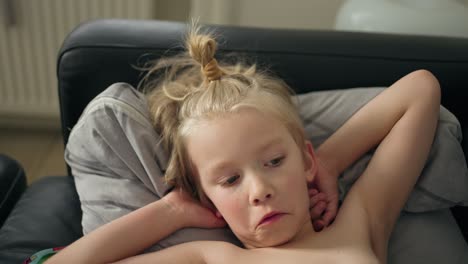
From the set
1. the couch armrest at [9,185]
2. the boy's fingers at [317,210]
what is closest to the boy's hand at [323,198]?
the boy's fingers at [317,210]

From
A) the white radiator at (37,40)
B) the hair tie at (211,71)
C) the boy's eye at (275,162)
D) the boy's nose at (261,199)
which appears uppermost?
the hair tie at (211,71)

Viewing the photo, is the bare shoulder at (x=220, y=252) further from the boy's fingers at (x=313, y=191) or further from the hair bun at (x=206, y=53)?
the hair bun at (x=206, y=53)

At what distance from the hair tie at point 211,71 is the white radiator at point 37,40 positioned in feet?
3.07

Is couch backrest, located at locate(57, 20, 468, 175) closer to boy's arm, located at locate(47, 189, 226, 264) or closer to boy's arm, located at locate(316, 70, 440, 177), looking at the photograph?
boy's arm, located at locate(316, 70, 440, 177)

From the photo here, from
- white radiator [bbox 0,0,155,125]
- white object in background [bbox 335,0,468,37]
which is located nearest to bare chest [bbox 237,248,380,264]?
white object in background [bbox 335,0,468,37]

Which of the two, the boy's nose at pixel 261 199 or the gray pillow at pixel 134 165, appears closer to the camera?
the boy's nose at pixel 261 199

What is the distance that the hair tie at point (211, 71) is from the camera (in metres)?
0.92

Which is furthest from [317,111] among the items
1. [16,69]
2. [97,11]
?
[16,69]

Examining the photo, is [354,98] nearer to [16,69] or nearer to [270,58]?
[270,58]

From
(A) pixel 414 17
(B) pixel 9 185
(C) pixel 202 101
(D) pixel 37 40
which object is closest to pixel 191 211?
(C) pixel 202 101

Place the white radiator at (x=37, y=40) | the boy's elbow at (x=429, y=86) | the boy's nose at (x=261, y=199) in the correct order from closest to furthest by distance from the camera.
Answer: the boy's nose at (x=261, y=199) < the boy's elbow at (x=429, y=86) < the white radiator at (x=37, y=40)

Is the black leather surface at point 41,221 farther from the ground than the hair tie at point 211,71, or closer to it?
closer to it

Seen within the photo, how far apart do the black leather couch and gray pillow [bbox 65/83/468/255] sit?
10cm

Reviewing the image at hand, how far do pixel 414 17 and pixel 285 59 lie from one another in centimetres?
40
